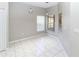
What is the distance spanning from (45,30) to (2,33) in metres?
4.98

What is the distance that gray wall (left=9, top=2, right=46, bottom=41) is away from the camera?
6.16 m

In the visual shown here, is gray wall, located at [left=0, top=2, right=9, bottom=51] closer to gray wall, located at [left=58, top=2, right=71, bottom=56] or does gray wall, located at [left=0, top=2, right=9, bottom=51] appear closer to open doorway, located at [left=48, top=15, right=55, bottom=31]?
gray wall, located at [left=58, top=2, right=71, bottom=56]

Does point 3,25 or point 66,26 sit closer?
point 66,26

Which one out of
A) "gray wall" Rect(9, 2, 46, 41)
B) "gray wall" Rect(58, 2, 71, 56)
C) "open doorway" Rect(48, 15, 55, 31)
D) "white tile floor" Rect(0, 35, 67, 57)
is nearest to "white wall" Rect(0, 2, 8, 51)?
"white tile floor" Rect(0, 35, 67, 57)

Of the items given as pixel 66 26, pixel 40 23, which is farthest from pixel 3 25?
pixel 40 23

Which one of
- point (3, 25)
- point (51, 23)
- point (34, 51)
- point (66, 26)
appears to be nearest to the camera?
point (66, 26)

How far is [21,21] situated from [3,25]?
2136 millimetres

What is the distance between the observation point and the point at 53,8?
8188mm

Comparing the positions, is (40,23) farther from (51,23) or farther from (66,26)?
(66,26)

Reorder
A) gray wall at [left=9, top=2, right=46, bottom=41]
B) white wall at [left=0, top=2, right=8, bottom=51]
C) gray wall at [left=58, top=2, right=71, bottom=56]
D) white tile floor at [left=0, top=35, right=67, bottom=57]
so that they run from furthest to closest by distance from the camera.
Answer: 1. gray wall at [left=9, top=2, right=46, bottom=41]
2. white wall at [left=0, top=2, right=8, bottom=51]
3. white tile floor at [left=0, top=35, right=67, bottom=57]
4. gray wall at [left=58, top=2, right=71, bottom=56]

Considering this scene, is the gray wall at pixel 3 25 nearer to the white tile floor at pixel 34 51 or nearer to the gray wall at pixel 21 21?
the white tile floor at pixel 34 51

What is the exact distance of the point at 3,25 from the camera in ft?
15.6

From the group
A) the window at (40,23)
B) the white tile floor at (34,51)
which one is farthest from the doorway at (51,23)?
the white tile floor at (34,51)

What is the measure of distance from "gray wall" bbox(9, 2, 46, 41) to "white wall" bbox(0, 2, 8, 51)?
3.85ft
